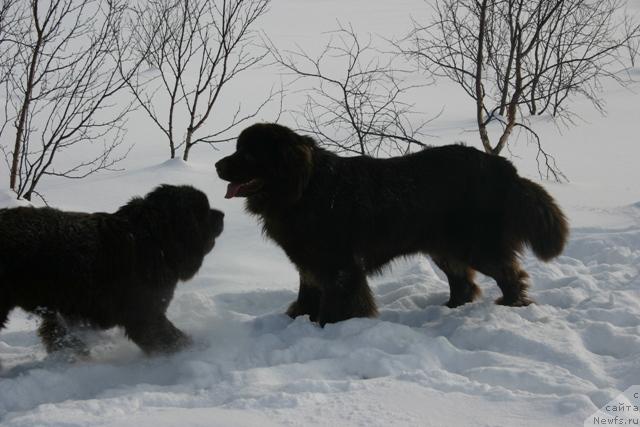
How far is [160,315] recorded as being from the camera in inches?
170

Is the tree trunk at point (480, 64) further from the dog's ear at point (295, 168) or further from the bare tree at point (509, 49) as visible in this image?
the dog's ear at point (295, 168)

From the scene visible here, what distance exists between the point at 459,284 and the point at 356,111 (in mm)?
4967

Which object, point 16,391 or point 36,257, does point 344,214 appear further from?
point 16,391

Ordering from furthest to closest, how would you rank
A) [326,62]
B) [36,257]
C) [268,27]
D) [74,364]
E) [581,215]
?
[268,27]
[326,62]
[581,215]
[74,364]
[36,257]

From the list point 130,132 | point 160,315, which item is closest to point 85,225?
point 160,315

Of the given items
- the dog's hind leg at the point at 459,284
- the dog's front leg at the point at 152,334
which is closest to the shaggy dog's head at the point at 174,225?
the dog's front leg at the point at 152,334

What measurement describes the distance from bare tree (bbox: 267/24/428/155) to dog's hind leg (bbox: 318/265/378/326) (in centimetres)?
244

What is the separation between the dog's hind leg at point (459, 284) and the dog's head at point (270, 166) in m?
1.45

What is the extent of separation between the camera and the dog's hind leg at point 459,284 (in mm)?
5375

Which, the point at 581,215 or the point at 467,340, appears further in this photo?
the point at 581,215

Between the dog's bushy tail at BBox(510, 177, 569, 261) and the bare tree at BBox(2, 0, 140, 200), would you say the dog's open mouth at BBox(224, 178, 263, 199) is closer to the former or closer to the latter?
the dog's bushy tail at BBox(510, 177, 569, 261)

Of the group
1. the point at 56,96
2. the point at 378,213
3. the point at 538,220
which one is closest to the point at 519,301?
the point at 538,220

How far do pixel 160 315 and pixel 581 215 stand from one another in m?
6.39

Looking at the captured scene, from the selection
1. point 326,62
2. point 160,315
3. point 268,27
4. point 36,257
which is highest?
point 268,27
